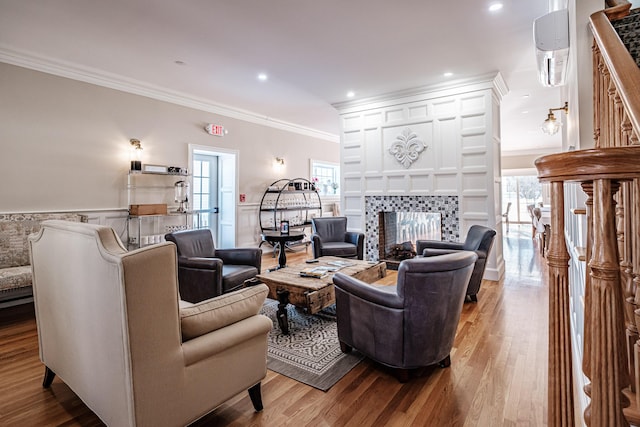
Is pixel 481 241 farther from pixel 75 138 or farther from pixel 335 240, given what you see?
pixel 75 138

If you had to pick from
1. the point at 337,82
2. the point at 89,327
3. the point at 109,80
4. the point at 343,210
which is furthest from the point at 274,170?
the point at 89,327

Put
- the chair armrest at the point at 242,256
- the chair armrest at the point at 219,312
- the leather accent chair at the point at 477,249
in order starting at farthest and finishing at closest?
the chair armrest at the point at 242,256, the leather accent chair at the point at 477,249, the chair armrest at the point at 219,312

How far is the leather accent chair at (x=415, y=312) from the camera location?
2027 millimetres

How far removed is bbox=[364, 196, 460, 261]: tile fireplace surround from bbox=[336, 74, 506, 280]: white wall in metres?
0.09

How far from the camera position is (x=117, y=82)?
4562 millimetres

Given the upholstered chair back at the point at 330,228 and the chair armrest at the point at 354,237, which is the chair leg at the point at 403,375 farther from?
the upholstered chair back at the point at 330,228

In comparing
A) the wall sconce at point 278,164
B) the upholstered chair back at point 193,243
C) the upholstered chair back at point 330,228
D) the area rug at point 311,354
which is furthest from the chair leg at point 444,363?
the wall sconce at point 278,164

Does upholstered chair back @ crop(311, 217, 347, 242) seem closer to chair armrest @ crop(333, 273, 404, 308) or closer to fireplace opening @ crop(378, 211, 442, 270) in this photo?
fireplace opening @ crop(378, 211, 442, 270)

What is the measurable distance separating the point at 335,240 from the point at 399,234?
122 cm

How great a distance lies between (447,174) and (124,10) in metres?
4.50

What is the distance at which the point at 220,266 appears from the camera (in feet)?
10.7

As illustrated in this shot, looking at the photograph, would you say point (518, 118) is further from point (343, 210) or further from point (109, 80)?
point (109, 80)

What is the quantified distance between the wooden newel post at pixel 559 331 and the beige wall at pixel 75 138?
5.19 meters

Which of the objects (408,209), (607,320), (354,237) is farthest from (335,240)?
(607,320)
